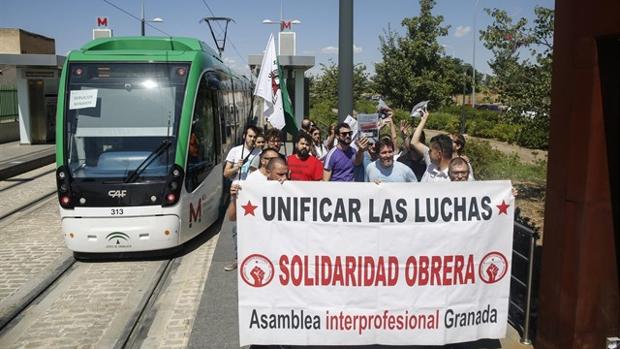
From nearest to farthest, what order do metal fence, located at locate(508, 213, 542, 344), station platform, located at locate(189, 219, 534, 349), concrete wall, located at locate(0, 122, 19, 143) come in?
metal fence, located at locate(508, 213, 542, 344), station platform, located at locate(189, 219, 534, 349), concrete wall, located at locate(0, 122, 19, 143)

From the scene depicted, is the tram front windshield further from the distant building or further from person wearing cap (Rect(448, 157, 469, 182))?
the distant building

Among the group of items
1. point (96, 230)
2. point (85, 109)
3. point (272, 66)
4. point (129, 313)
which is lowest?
point (129, 313)

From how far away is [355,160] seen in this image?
23.4 ft

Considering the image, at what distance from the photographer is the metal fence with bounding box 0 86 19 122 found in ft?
81.9

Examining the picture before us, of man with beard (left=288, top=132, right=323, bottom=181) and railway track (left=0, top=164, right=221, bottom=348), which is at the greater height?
man with beard (left=288, top=132, right=323, bottom=181)

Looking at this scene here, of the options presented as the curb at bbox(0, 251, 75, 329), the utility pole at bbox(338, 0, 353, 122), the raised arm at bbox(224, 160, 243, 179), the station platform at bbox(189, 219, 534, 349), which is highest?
the utility pole at bbox(338, 0, 353, 122)

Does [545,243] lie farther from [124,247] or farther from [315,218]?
[124,247]

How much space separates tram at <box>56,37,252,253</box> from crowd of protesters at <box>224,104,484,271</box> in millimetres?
804

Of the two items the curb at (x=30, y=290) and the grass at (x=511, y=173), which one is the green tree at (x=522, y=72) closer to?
the grass at (x=511, y=173)

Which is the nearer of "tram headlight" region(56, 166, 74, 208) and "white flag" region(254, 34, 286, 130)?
"tram headlight" region(56, 166, 74, 208)

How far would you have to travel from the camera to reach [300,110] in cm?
2169

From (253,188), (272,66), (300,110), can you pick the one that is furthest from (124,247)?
(300,110)

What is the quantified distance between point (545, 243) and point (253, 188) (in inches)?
89.8

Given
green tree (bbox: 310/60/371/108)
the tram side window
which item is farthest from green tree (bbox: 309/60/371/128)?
the tram side window
